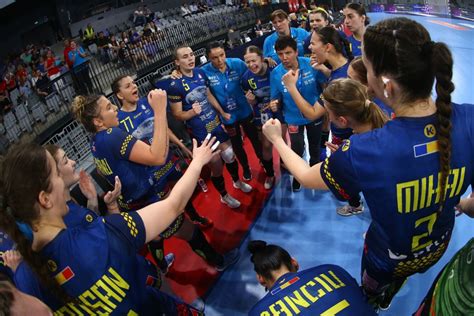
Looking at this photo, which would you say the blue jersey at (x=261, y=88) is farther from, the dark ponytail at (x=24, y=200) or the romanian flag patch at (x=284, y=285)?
the dark ponytail at (x=24, y=200)

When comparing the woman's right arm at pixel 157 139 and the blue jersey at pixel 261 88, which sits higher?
the woman's right arm at pixel 157 139

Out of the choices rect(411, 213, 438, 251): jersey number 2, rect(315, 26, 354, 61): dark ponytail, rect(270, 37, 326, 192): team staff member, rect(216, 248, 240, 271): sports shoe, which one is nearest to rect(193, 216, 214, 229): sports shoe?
rect(216, 248, 240, 271): sports shoe

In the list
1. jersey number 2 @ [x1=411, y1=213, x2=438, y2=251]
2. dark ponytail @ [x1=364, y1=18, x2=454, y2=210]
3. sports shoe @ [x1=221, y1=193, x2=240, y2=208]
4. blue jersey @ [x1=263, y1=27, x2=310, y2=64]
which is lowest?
sports shoe @ [x1=221, y1=193, x2=240, y2=208]

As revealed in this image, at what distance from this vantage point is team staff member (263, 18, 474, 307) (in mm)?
1204

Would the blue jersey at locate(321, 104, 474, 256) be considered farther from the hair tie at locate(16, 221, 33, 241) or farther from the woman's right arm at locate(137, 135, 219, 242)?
the hair tie at locate(16, 221, 33, 241)

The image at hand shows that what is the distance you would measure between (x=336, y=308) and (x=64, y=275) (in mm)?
1059

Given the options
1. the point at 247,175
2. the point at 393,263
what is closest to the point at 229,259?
the point at 247,175

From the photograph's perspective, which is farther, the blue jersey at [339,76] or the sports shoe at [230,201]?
the sports shoe at [230,201]

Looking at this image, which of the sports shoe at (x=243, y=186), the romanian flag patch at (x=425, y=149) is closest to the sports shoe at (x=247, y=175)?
the sports shoe at (x=243, y=186)

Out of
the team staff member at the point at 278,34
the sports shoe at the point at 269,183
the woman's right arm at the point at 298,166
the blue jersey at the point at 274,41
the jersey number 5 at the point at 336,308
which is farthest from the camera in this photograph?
the blue jersey at the point at 274,41

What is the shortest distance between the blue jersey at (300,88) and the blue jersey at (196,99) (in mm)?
744

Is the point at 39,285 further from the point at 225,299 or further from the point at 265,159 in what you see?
the point at 265,159

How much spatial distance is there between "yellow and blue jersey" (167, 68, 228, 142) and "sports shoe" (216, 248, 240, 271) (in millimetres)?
1339

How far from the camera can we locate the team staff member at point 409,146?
3.95 ft
